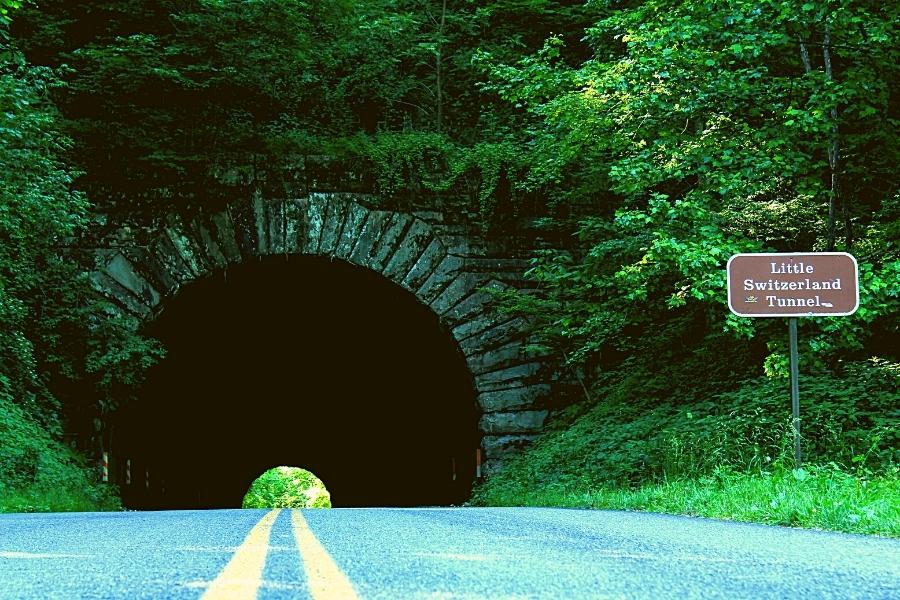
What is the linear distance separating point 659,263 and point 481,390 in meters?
7.34

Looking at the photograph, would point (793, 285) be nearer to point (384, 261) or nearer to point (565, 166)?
point (565, 166)

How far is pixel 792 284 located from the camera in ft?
32.8

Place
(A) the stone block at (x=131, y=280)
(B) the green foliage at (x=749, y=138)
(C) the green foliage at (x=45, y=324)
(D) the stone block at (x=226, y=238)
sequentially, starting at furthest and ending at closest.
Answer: (D) the stone block at (x=226, y=238) → (A) the stone block at (x=131, y=280) → (C) the green foliage at (x=45, y=324) → (B) the green foliage at (x=749, y=138)

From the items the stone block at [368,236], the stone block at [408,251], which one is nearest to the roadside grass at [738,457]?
the stone block at [408,251]

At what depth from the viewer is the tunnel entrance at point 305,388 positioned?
19297 mm

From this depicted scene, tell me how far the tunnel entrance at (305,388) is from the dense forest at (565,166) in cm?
208

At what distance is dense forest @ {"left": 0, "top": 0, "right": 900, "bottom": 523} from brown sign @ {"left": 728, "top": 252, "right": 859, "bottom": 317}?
663 millimetres

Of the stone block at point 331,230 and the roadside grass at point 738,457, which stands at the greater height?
the stone block at point 331,230

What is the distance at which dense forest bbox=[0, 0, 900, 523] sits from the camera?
11.5 metres

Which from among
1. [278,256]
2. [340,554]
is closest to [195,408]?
[278,256]

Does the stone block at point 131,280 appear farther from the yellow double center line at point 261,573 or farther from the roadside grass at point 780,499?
the yellow double center line at point 261,573

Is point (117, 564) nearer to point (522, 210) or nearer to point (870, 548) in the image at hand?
point (870, 548)

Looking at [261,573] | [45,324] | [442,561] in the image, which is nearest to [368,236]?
[45,324]

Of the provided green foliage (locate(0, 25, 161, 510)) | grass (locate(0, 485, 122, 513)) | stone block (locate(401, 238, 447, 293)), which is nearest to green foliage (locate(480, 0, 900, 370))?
stone block (locate(401, 238, 447, 293))
